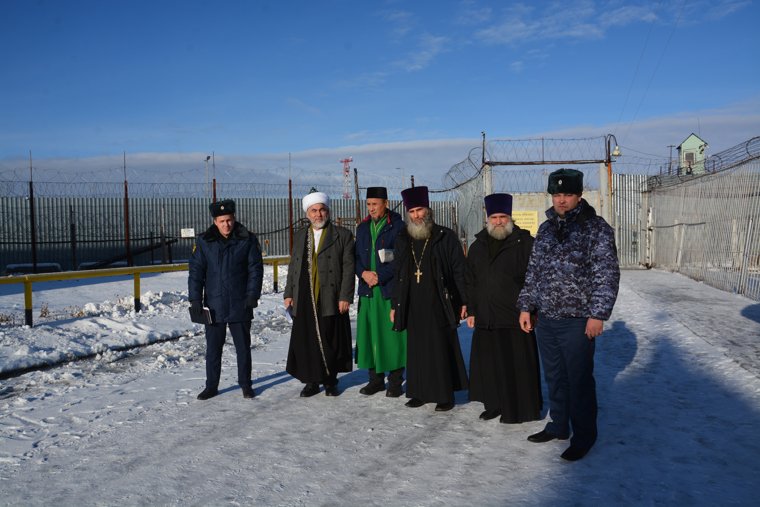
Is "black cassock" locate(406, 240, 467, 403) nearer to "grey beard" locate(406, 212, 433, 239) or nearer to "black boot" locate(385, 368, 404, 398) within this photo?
"grey beard" locate(406, 212, 433, 239)

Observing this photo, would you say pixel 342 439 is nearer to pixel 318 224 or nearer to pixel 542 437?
pixel 542 437

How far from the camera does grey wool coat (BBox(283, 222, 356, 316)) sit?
5.96 metres

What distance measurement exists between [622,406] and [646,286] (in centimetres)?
1075

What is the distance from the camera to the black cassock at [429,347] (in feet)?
17.7

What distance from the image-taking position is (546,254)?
4359 millimetres

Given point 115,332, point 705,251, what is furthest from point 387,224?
point 705,251

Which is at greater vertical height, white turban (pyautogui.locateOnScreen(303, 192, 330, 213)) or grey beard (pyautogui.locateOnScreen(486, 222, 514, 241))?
white turban (pyautogui.locateOnScreen(303, 192, 330, 213))

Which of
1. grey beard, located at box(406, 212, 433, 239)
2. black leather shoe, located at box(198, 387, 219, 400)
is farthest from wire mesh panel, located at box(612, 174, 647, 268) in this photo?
black leather shoe, located at box(198, 387, 219, 400)

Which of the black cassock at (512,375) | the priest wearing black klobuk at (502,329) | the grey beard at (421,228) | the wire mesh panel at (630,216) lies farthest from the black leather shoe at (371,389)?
the wire mesh panel at (630,216)

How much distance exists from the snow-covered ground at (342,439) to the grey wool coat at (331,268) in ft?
2.82

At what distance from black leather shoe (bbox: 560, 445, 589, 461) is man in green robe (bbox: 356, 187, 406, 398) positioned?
1944 millimetres

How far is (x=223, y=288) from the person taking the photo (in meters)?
5.86

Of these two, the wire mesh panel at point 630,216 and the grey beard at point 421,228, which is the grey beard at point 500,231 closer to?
the grey beard at point 421,228

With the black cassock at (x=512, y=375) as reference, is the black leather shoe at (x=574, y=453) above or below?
below
